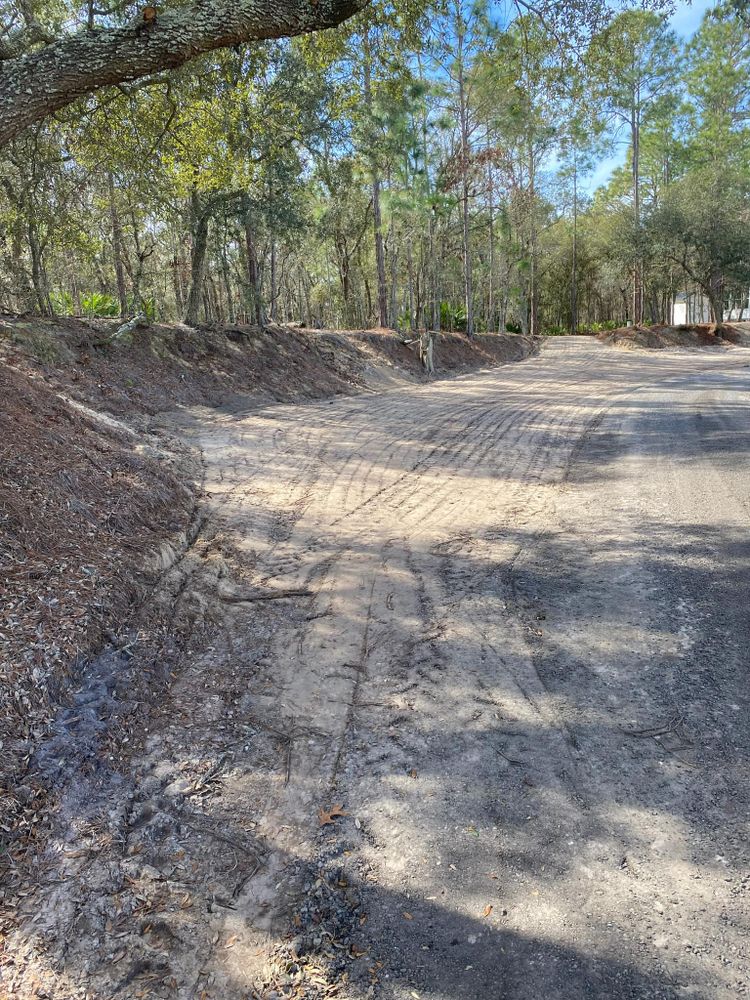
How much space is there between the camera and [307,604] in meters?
4.37

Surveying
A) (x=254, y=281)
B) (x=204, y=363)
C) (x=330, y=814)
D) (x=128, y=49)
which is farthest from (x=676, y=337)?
(x=330, y=814)

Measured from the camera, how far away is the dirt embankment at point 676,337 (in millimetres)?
31078

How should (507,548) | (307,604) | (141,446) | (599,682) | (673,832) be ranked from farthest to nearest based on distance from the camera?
1. (141,446)
2. (507,548)
3. (307,604)
4. (599,682)
5. (673,832)

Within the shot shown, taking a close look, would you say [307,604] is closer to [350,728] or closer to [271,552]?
[271,552]

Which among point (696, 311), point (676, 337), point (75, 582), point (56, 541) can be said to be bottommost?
point (75, 582)

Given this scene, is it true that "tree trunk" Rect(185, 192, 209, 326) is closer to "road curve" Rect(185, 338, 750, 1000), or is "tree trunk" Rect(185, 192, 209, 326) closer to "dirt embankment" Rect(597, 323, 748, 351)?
"road curve" Rect(185, 338, 750, 1000)

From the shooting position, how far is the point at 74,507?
457 centimetres

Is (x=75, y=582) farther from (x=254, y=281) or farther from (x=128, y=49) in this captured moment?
(x=254, y=281)

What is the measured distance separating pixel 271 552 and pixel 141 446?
289 cm

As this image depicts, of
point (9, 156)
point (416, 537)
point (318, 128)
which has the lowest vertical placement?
point (416, 537)

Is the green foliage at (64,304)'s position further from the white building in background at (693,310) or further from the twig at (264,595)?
the white building in background at (693,310)

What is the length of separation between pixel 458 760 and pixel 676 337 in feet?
111

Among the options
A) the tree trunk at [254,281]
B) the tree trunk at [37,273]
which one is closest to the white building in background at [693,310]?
the tree trunk at [254,281]

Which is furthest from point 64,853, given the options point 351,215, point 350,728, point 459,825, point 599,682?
point 351,215
